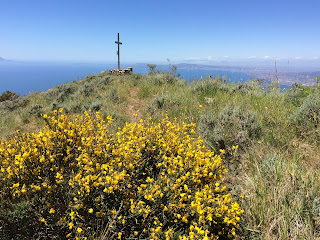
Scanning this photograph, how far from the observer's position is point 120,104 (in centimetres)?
679

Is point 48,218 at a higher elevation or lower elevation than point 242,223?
higher

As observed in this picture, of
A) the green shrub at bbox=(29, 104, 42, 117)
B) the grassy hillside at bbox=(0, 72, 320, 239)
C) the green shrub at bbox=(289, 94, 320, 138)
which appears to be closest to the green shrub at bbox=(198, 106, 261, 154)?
the grassy hillside at bbox=(0, 72, 320, 239)

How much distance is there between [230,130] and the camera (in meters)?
3.67

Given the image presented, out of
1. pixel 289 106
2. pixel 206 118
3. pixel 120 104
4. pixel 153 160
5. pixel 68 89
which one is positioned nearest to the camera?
pixel 153 160

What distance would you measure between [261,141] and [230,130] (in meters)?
0.58

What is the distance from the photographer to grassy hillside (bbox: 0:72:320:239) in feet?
6.33

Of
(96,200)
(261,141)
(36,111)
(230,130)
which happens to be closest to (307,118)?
(261,141)

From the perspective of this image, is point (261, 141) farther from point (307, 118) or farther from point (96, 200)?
point (96, 200)

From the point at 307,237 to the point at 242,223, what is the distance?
57cm

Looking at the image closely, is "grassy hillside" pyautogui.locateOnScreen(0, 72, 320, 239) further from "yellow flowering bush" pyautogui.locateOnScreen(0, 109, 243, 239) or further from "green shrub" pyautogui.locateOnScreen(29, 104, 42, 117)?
"yellow flowering bush" pyautogui.locateOnScreen(0, 109, 243, 239)

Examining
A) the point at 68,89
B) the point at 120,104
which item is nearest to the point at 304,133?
the point at 120,104

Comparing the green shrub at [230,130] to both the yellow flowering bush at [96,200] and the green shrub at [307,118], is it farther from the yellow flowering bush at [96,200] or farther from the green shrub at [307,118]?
the yellow flowering bush at [96,200]

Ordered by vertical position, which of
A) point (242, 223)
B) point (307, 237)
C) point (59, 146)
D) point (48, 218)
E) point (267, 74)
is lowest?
point (242, 223)

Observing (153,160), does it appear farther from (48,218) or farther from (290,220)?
(290,220)
